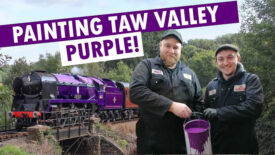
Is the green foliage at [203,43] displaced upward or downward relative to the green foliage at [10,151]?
upward

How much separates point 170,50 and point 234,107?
0.92 metres

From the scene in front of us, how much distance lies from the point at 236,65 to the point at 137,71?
46.3 inches

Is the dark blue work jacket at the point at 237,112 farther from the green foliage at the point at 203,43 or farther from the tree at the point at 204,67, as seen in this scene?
the green foliage at the point at 203,43

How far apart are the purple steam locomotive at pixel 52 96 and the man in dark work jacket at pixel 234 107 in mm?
11431

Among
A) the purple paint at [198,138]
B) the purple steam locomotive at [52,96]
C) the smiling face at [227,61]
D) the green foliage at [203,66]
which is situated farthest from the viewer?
the green foliage at [203,66]

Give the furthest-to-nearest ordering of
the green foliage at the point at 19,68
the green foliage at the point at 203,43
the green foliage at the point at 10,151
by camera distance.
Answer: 1. the green foliage at the point at 203,43
2. the green foliage at the point at 19,68
3. the green foliage at the point at 10,151

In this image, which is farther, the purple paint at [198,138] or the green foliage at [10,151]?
the green foliage at [10,151]

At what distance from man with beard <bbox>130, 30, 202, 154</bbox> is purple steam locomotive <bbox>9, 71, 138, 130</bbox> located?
11186 millimetres

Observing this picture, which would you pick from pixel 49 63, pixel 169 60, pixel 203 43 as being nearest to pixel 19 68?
pixel 49 63

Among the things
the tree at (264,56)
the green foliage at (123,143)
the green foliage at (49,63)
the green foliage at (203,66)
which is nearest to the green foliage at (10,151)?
the green foliage at (123,143)

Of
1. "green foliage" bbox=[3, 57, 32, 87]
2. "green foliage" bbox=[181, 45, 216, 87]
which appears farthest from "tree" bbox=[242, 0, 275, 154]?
"green foliage" bbox=[181, 45, 216, 87]

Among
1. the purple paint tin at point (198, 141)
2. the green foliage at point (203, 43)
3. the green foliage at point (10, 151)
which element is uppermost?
the green foliage at point (203, 43)

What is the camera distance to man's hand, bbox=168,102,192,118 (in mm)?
2814

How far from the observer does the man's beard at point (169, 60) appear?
326 centimetres
